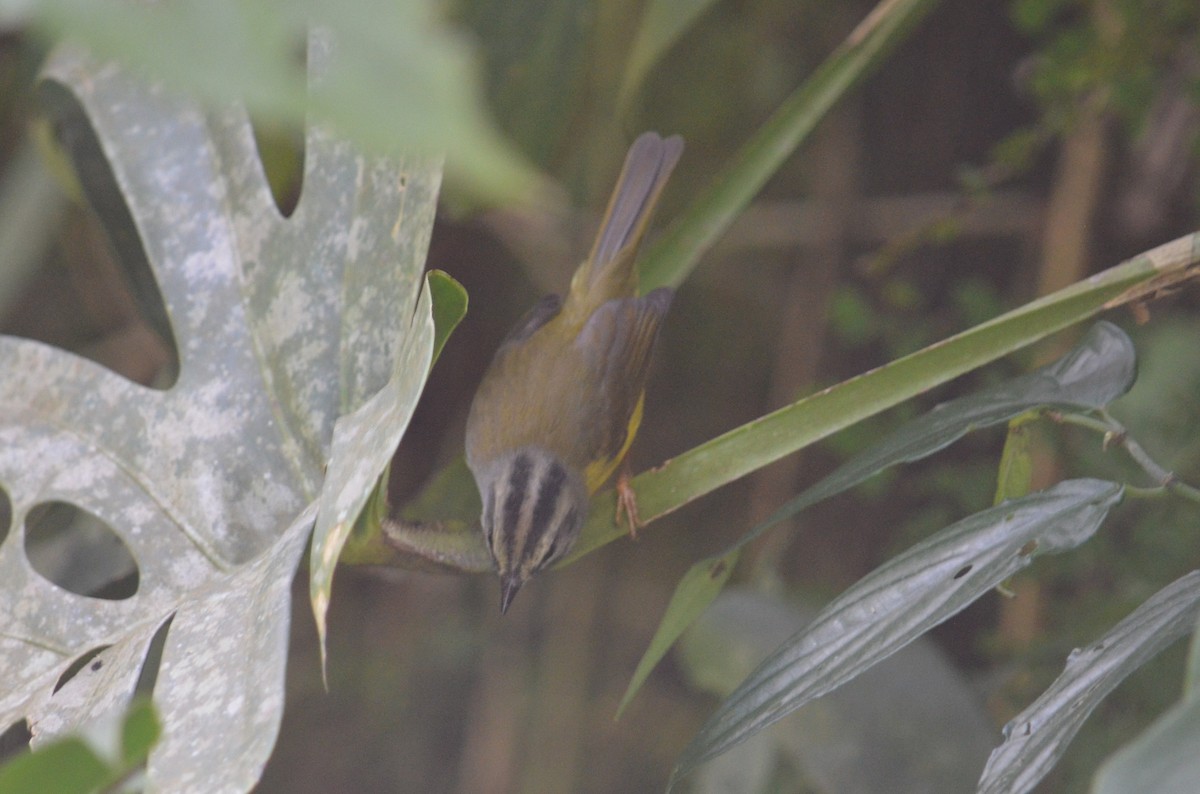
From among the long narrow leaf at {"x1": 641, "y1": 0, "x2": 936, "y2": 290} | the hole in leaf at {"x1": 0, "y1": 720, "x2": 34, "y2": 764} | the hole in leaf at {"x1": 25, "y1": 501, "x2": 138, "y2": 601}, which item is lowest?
the long narrow leaf at {"x1": 641, "y1": 0, "x2": 936, "y2": 290}

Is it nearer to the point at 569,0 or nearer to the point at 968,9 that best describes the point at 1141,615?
the point at 569,0

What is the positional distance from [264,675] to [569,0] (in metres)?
1.37

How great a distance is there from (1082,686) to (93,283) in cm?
235

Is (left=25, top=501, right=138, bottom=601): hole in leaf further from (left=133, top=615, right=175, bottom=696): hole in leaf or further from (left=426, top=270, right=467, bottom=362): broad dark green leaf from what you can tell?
(left=426, top=270, right=467, bottom=362): broad dark green leaf

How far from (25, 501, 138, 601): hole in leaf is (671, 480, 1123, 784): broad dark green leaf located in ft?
2.64

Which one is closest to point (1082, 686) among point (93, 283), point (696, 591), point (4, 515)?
point (696, 591)

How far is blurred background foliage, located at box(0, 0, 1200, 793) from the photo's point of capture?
1867 mm

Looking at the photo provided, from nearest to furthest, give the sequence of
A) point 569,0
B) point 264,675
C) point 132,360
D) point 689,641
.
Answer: point 264,675 → point 569,0 → point 689,641 → point 132,360

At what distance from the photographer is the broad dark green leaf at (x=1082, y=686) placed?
94 centimetres

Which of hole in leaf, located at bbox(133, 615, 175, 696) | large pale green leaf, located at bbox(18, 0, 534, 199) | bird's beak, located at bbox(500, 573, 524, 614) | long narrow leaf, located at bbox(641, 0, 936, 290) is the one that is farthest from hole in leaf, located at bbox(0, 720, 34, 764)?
large pale green leaf, located at bbox(18, 0, 534, 199)

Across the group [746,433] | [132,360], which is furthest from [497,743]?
[746,433]

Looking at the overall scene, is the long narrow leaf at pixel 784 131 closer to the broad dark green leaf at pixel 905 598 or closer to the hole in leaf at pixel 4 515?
the broad dark green leaf at pixel 905 598

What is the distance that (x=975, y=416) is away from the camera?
112 cm

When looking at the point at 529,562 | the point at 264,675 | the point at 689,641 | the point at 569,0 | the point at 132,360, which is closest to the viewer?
the point at 264,675
